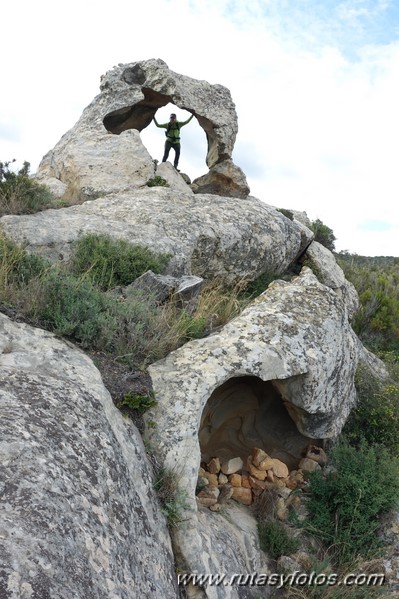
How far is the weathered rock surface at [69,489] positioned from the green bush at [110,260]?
2.76 metres

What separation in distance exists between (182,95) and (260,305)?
962cm

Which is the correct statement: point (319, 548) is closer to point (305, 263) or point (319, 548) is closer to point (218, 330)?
point (218, 330)

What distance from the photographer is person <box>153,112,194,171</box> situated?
14328 millimetres

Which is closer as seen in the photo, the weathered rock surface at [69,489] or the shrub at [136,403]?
the weathered rock surface at [69,489]

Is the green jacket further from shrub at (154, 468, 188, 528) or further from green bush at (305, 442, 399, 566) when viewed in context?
shrub at (154, 468, 188, 528)

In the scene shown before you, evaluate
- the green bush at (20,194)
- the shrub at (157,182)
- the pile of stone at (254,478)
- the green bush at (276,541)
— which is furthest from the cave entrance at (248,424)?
the shrub at (157,182)

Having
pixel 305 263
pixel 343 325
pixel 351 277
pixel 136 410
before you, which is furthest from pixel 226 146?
pixel 136 410

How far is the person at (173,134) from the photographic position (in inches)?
564

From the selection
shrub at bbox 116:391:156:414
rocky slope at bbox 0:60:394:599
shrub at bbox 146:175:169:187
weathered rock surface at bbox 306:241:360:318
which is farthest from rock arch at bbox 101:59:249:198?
shrub at bbox 116:391:156:414

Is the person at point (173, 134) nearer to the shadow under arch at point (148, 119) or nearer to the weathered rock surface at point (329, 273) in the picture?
the shadow under arch at point (148, 119)

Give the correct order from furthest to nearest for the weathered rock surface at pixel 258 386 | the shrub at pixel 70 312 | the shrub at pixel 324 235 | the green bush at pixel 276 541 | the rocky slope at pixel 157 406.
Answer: the shrub at pixel 324 235, the green bush at pixel 276 541, the shrub at pixel 70 312, the weathered rock surface at pixel 258 386, the rocky slope at pixel 157 406

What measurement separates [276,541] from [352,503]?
1.09m

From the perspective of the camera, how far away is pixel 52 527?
2.81 metres

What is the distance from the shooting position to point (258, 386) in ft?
22.4
